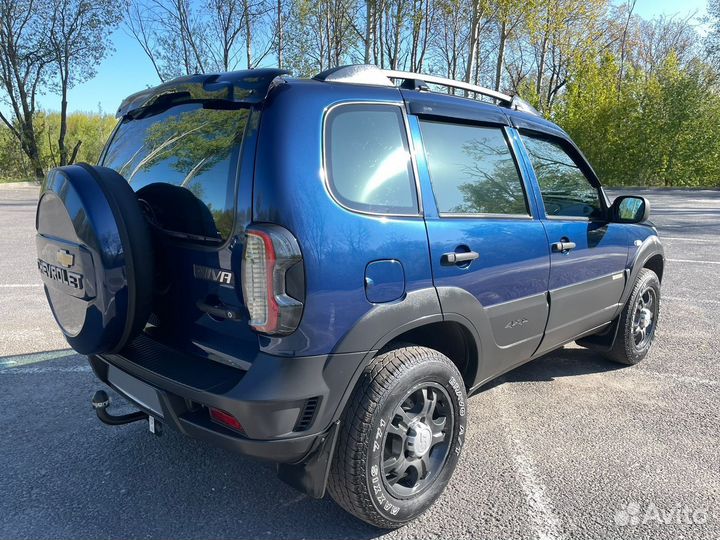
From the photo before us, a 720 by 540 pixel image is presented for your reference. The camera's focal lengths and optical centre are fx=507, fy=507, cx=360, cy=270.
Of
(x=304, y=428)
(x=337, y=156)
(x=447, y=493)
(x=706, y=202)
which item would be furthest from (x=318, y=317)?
(x=706, y=202)

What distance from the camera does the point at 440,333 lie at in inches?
99.1

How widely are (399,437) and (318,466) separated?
40 centimetres

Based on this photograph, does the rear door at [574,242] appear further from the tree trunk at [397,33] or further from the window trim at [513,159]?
the tree trunk at [397,33]

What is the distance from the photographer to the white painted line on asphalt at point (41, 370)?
3.76 m

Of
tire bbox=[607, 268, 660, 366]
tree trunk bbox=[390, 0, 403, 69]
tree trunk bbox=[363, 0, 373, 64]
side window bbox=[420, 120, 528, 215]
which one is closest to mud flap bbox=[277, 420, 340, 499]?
side window bbox=[420, 120, 528, 215]

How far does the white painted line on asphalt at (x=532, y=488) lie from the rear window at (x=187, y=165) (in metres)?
1.83

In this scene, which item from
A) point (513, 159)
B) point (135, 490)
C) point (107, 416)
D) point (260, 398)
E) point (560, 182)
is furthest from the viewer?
point (560, 182)

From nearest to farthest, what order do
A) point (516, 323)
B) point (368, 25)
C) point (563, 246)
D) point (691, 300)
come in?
1. point (516, 323)
2. point (563, 246)
3. point (691, 300)
4. point (368, 25)

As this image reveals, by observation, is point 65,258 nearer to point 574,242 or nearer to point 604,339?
point 574,242

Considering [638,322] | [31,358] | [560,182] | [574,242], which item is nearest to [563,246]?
[574,242]

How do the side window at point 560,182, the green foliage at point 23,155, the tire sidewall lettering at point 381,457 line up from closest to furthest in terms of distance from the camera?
the tire sidewall lettering at point 381,457
the side window at point 560,182
the green foliage at point 23,155

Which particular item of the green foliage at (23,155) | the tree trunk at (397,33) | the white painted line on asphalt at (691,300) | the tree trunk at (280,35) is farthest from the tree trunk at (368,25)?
the white painted line on asphalt at (691,300)

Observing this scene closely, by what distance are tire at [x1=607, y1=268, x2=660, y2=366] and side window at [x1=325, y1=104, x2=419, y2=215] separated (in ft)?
8.20

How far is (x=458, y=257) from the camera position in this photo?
2293 mm
